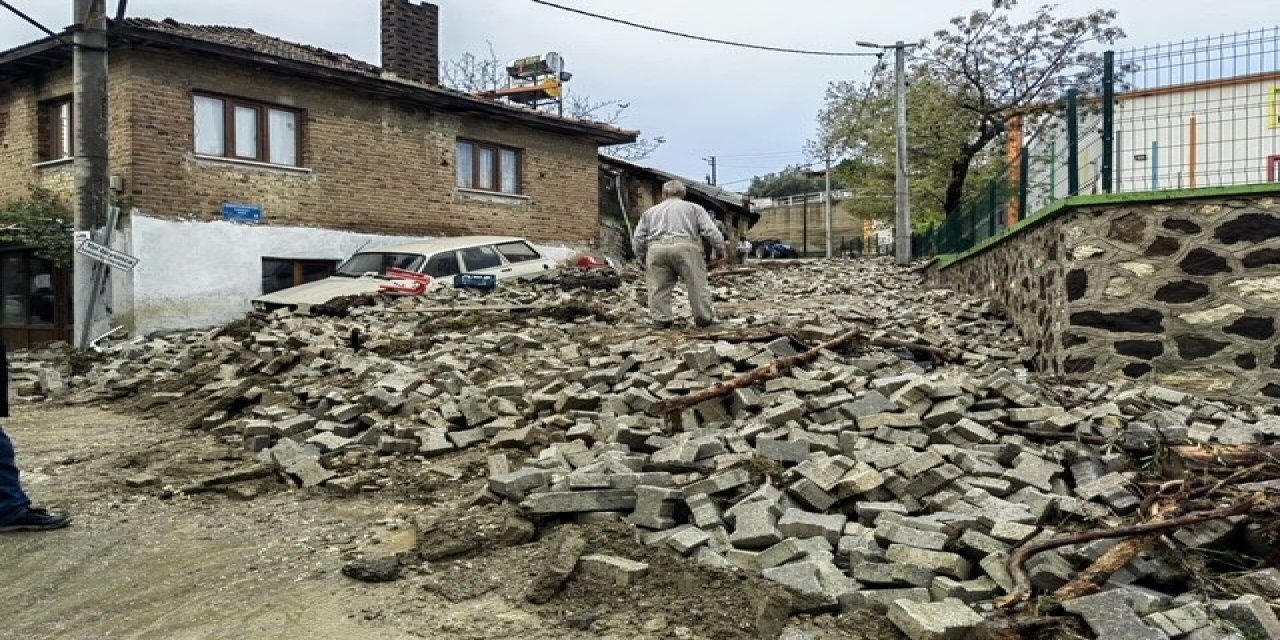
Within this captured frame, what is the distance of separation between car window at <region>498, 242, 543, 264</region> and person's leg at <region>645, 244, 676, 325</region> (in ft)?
19.9

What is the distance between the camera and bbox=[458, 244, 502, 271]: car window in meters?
14.7

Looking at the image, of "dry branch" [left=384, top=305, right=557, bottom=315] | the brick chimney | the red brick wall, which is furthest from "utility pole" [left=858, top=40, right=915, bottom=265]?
"dry branch" [left=384, top=305, right=557, bottom=315]

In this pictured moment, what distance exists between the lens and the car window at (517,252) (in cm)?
1559

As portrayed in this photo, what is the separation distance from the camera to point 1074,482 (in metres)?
4.72

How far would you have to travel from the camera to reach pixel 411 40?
19875mm

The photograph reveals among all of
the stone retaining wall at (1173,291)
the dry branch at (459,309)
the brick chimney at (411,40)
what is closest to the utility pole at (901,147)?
the brick chimney at (411,40)

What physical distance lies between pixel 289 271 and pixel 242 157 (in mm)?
2088

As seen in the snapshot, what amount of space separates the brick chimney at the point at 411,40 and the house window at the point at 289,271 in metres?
5.23

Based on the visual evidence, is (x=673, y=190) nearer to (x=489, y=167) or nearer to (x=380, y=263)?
(x=380, y=263)

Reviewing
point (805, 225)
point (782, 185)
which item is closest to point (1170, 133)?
point (805, 225)

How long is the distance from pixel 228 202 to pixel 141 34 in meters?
2.84

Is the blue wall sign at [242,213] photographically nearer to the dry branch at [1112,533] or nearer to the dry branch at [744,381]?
the dry branch at [744,381]

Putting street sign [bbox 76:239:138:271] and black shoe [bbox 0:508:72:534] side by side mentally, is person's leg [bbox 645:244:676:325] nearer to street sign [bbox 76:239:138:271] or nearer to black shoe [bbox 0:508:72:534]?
black shoe [bbox 0:508:72:534]

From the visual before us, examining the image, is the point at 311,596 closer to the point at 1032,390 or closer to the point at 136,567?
the point at 136,567
